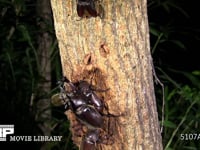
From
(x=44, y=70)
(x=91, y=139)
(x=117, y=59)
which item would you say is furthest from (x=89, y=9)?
(x=44, y=70)

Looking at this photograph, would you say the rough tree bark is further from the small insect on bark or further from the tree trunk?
the tree trunk

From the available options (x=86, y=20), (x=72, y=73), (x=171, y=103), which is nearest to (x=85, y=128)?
(x=72, y=73)

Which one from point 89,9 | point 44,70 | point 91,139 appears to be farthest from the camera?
point 44,70

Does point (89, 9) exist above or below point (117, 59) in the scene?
above

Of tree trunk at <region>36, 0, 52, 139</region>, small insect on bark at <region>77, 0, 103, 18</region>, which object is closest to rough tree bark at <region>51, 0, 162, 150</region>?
small insect on bark at <region>77, 0, 103, 18</region>

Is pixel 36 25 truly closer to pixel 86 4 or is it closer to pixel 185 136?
pixel 185 136

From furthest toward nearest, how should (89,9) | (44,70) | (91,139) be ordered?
(44,70) → (91,139) → (89,9)

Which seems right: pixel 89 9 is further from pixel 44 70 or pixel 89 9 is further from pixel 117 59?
pixel 44 70
